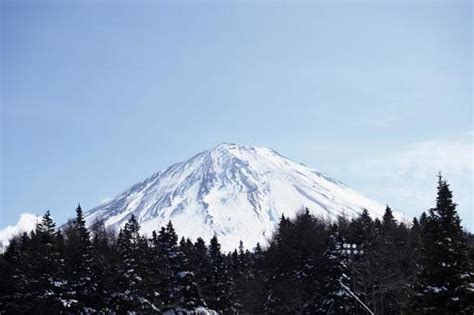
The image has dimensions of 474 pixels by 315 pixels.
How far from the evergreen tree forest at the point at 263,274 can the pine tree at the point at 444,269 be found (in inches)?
1.9

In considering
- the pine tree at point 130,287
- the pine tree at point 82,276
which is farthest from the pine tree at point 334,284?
the pine tree at point 82,276

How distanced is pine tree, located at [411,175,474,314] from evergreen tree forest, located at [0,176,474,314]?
0.05m

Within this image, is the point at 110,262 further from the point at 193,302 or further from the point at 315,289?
the point at 315,289

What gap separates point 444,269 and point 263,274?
43167mm

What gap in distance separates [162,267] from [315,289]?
52.7ft

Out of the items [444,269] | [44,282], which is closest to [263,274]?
[44,282]

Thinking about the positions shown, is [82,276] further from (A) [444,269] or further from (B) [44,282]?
(A) [444,269]

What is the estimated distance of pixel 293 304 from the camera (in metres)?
59.3

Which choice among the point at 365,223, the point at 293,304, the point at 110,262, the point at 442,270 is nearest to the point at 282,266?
the point at 293,304

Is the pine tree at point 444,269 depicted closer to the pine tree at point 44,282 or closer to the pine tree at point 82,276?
the pine tree at point 44,282

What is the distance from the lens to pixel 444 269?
26969 mm

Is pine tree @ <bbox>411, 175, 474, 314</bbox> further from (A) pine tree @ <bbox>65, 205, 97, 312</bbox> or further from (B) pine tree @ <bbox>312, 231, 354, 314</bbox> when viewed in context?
(A) pine tree @ <bbox>65, 205, 97, 312</bbox>

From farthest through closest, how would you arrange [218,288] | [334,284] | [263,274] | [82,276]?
[263,274]
[218,288]
[334,284]
[82,276]

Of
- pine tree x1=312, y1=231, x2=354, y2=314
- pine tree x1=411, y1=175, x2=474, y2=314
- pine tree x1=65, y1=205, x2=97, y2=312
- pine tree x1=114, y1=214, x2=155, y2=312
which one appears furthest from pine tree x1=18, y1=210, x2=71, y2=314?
pine tree x1=411, y1=175, x2=474, y2=314
